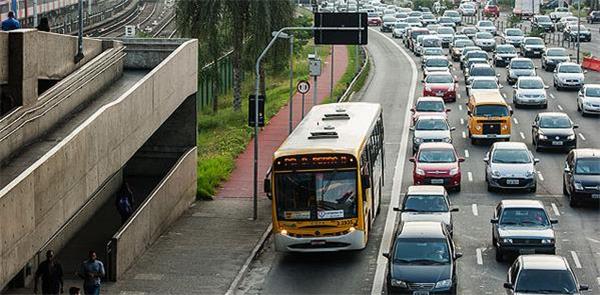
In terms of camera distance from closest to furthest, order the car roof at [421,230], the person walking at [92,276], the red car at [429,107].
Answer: the person walking at [92,276] → the car roof at [421,230] → the red car at [429,107]

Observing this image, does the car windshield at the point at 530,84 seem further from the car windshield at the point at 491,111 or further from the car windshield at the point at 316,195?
the car windshield at the point at 316,195

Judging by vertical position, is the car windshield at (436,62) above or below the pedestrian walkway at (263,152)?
above

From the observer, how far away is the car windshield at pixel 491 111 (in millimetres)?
53531

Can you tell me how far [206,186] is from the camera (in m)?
45.0

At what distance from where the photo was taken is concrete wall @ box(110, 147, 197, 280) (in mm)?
33094

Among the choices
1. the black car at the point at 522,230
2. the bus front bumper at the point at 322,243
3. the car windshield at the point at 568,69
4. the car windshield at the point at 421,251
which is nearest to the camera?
the car windshield at the point at 421,251

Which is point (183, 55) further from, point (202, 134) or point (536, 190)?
point (202, 134)

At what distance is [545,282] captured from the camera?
27828 millimetres

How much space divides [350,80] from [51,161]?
52.5 m

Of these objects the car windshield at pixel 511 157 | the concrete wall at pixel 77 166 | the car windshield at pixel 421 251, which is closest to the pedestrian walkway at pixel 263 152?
the concrete wall at pixel 77 166

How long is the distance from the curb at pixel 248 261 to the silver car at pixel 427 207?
3908 millimetres

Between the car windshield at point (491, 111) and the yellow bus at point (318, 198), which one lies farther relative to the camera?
the car windshield at point (491, 111)

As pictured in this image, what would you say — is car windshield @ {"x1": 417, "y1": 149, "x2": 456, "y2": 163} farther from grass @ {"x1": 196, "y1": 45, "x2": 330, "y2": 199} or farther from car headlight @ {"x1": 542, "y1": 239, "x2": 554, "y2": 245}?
car headlight @ {"x1": 542, "y1": 239, "x2": 554, "y2": 245}

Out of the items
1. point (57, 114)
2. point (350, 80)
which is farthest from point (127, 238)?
point (350, 80)
